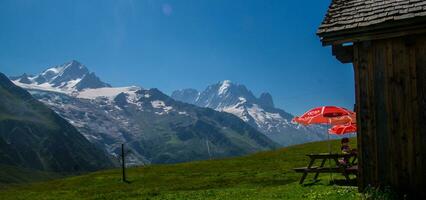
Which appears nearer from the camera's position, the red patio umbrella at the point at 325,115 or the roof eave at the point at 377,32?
the roof eave at the point at 377,32

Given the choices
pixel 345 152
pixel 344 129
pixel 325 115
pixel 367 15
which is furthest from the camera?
pixel 344 129

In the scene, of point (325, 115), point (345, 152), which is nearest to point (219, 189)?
point (345, 152)

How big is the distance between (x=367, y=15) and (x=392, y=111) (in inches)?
135

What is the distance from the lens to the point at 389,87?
17.0 m

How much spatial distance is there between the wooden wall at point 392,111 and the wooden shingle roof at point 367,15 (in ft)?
2.31

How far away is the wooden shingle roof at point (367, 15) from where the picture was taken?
16.4m

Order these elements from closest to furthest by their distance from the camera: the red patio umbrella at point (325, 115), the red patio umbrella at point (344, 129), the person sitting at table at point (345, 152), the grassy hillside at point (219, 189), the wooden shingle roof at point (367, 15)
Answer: the wooden shingle roof at point (367, 15) < the grassy hillside at point (219, 189) < the person sitting at table at point (345, 152) < the red patio umbrella at point (325, 115) < the red patio umbrella at point (344, 129)

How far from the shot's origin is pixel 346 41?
17.6 meters

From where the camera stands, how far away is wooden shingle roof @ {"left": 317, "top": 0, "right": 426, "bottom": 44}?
1640 centimetres

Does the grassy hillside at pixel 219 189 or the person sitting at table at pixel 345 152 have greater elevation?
the person sitting at table at pixel 345 152

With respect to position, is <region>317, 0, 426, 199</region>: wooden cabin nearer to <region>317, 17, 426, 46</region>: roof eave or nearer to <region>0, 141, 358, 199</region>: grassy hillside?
<region>317, 17, 426, 46</region>: roof eave

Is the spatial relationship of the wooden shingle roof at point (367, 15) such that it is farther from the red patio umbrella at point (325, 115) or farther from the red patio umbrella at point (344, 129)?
the red patio umbrella at point (344, 129)

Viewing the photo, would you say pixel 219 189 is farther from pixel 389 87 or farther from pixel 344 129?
pixel 389 87

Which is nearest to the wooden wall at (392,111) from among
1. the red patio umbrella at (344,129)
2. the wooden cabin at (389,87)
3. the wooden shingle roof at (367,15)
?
the wooden cabin at (389,87)
